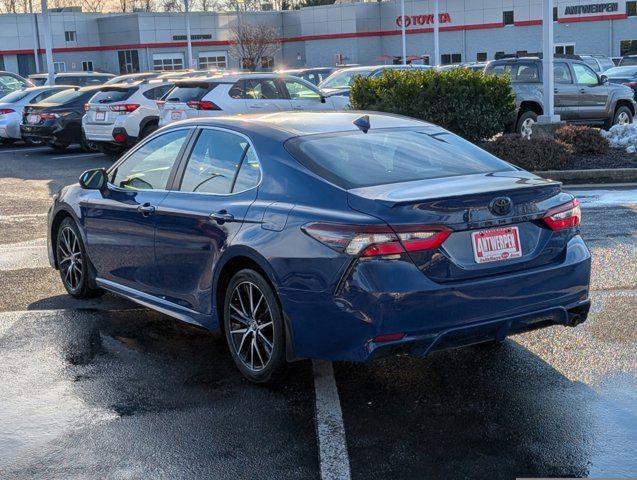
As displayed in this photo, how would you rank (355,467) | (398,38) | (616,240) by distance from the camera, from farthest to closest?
(398,38) < (616,240) < (355,467)

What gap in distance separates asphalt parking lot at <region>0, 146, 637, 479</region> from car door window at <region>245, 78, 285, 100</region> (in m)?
11.2

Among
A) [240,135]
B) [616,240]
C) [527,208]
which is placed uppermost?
[240,135]

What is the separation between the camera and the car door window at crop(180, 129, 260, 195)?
19.6 ft

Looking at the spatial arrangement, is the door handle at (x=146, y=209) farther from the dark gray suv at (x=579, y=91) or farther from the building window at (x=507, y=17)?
the building window at (x=507, y=17)

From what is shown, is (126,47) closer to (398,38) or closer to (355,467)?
(398,38)

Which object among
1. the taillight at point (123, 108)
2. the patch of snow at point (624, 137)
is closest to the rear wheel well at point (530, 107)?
the patch of snow at point (624, 137)

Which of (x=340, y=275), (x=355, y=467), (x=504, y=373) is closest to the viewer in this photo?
(x=355, y=467)

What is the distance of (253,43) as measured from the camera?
64.6 m

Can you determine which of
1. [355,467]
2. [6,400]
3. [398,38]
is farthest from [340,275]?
[398,38]

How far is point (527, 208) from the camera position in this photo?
5336 millimetres

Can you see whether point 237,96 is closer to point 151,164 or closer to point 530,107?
point 530,107

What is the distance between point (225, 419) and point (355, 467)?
991mm

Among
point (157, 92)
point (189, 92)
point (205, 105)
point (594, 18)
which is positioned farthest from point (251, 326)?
point (594, 18)

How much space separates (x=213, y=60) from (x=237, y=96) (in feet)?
178
